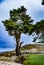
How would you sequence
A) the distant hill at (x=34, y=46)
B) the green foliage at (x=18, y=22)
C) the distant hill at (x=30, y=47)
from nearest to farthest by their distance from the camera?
the green foliage at (x=18, y=22), the distant hill at (x=30, y=47), the distant hill at (x=34, y=46)

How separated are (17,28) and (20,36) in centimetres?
177

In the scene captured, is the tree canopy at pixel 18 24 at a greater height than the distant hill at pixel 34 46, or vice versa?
the tree canopy at pixel 18 24

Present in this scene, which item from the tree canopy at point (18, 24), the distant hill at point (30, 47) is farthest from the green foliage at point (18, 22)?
the distant hill at point (30, 47)

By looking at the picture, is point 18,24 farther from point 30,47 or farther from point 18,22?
point 30,47

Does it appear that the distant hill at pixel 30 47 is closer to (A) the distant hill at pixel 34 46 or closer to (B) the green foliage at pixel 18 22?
(A) the distant hill at pixel 34 46

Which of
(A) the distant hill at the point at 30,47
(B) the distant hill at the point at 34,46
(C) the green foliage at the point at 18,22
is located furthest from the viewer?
(B) the distant hill at the point at 34,46

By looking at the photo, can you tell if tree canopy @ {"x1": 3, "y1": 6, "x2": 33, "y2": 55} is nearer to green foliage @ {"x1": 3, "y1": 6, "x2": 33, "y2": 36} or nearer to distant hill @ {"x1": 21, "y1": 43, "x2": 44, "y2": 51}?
green foliage @ {"x1": 3, "y1": 6, "x2": 33, "y2": 36}

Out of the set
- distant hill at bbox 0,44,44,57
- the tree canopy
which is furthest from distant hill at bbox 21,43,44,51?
the tree canopy

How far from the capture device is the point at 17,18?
1551 inches

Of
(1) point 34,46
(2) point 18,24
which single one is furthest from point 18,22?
(1) point 34,46

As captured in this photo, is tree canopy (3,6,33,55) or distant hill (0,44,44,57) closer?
tree canopy (3,6,33,55)

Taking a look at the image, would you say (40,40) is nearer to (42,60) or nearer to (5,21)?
(5,21)

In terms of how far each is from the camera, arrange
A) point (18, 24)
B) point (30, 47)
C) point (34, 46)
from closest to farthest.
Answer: point (18, 24) → point (34, 46) → point (30, 47)

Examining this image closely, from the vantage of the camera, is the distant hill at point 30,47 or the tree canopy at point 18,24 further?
the distant hill at point 30,47
